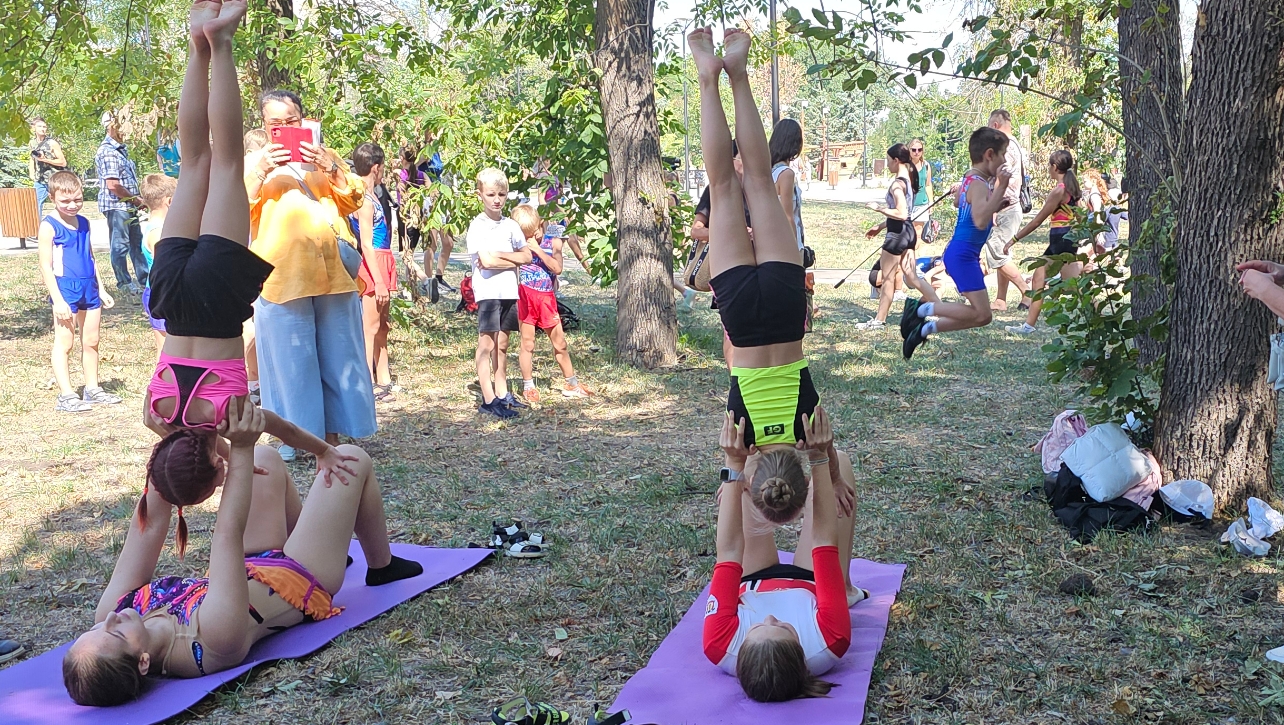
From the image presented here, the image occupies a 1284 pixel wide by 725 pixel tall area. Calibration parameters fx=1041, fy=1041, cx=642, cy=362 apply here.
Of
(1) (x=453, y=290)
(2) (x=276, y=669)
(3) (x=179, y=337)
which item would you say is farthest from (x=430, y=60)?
(2) (x=276, y=669)

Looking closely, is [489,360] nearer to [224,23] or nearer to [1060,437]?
[1060,437]

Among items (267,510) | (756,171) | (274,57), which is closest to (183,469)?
(267,510)

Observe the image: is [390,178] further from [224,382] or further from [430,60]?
[224,382]

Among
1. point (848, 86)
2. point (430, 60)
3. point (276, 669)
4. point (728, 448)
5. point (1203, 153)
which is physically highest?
point (430, 60)

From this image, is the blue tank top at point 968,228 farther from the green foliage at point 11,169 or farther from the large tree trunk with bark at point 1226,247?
the green foliage at point 11,169

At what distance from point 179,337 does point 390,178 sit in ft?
21.3

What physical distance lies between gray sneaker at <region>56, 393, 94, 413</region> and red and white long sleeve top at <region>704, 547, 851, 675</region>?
6.09 meters

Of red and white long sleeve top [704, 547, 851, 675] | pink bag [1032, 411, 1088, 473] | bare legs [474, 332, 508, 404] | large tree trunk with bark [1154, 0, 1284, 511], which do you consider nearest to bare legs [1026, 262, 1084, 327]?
pink bag [1032, 411, 1088, 473]

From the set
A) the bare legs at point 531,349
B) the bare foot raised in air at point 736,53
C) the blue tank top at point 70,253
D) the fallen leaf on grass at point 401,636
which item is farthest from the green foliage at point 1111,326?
the blue tank top at point 70,253

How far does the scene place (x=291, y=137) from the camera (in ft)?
16.6

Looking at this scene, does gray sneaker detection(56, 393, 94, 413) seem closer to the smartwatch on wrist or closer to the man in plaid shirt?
the man in plaid shirt

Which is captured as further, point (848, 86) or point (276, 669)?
point (848, 86)

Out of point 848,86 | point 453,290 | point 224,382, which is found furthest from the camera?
point 453,290

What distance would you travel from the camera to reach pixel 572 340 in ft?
33.4
